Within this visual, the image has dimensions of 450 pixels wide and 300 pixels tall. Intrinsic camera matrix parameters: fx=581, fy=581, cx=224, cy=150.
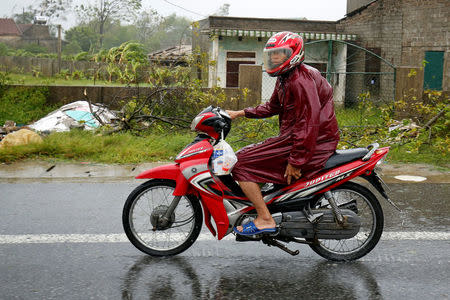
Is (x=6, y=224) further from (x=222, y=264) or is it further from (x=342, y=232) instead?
(x=342, y=232)

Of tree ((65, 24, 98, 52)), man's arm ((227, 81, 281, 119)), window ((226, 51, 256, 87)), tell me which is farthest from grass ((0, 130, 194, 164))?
tree ((65, 24, 98, 52))

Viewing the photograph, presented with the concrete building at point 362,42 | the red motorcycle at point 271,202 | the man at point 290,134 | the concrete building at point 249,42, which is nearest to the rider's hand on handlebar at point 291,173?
the man at point 290,134

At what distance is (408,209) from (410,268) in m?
1.94

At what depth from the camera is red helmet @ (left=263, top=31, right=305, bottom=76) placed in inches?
171

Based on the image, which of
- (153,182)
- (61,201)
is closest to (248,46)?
(61,201)

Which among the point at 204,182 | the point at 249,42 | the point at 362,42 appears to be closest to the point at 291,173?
the point at 204,182

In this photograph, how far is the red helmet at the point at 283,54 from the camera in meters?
4.35

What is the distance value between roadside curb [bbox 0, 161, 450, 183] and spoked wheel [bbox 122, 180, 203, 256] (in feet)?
10.5

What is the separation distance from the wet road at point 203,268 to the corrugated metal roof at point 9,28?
231 ft

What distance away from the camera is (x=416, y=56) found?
21.2 m

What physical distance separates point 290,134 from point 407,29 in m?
18.7

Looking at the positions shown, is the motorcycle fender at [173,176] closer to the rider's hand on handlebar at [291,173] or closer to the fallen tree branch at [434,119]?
the rider's hand on handlebar at [291,173]

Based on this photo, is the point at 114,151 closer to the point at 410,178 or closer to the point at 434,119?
the point at 410,178

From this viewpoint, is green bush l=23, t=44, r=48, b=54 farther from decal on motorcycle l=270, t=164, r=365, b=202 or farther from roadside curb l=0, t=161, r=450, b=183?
decal on motorcycle l=270, t=164, r=365, b=202
